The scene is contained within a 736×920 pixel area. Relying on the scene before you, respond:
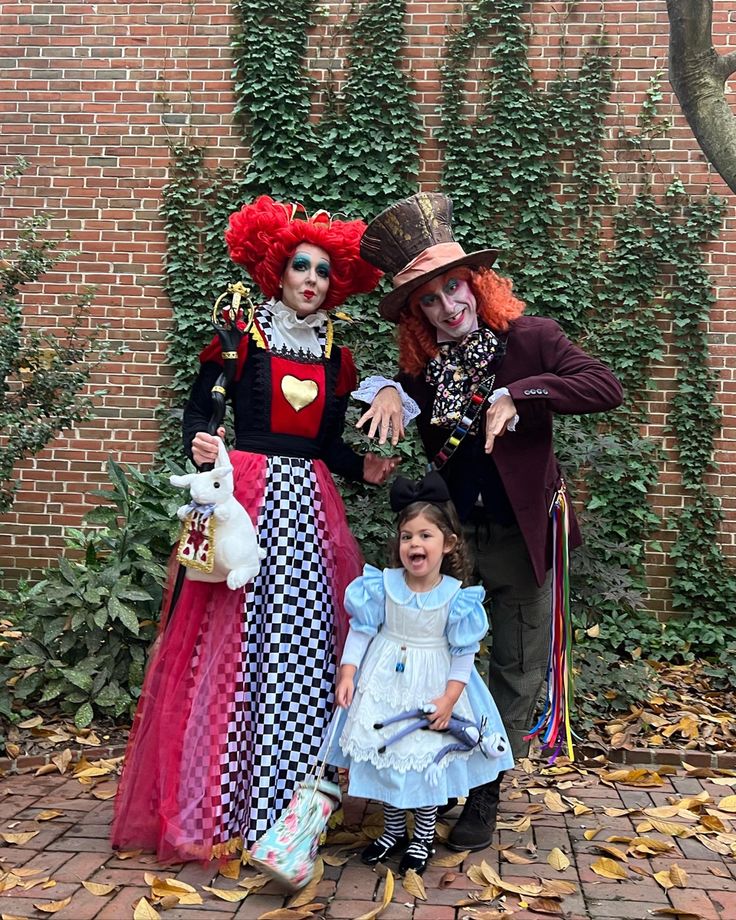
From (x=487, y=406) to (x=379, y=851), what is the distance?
1467 millimetres

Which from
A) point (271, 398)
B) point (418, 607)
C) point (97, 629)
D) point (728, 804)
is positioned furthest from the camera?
point (97, 629)

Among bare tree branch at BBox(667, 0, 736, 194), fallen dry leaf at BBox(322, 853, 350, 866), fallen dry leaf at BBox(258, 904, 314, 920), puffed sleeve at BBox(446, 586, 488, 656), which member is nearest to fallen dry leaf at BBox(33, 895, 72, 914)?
fallen dry leaf at BBox(258, 904, 314, 920)

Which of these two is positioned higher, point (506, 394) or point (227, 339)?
point (227, 339)

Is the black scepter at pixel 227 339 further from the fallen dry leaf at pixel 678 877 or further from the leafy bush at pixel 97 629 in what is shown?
the fallen dry leaf at pixel 678 877

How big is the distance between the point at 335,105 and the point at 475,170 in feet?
3.22

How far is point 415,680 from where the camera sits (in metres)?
2.64

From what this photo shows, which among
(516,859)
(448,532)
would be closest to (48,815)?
(516,859)

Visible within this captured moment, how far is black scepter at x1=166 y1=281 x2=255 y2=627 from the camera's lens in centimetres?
283

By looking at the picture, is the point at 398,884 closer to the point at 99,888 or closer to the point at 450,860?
the point at 450,860

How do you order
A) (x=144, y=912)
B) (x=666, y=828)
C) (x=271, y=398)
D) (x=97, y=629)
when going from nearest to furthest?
(x=144, y=912), (x=271, y=398), (x=666, y=828), (x=97, y=629)

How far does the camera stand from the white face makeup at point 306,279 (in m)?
2.93

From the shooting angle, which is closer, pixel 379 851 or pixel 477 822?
pixel 379 851

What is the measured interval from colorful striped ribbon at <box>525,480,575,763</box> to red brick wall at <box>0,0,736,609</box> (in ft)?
10.5

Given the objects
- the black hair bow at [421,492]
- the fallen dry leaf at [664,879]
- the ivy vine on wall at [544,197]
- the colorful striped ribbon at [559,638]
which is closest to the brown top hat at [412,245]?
the black hair bow at [421,492]
